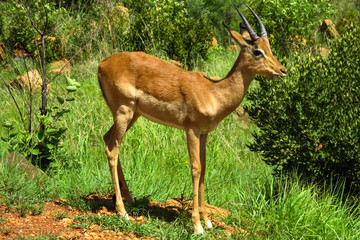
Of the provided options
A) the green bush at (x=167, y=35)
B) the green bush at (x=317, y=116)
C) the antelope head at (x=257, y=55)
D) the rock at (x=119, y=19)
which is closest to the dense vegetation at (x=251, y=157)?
the green bush at (x=317, y=116)

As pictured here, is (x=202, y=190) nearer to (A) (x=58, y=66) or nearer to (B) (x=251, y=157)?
(B) (x=251, y=157)

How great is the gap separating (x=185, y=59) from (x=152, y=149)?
388cm

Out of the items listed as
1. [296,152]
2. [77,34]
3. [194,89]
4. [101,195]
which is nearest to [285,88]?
[296,152]

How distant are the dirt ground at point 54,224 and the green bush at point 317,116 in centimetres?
145

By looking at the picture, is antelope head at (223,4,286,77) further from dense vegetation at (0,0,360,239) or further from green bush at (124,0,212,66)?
green bush at (124,0,212,66)

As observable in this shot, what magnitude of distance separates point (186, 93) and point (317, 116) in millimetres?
1938

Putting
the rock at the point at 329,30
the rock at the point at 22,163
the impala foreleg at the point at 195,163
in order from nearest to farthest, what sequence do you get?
the impala foreleg at the point at 195,163 → the rock at the point at 22,163 → the rock at the point at 329,30

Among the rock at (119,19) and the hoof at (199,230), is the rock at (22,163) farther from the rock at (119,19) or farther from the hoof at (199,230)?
the rock at (119,19)

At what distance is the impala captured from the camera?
4754 millimetres

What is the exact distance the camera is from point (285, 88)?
6.14 m

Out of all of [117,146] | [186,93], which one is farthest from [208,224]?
[186,93]

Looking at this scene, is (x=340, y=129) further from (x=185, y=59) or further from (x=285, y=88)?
(x=185, y=59)

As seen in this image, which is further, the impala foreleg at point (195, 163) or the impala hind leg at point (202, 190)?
the impala hind leg at point (202, 190)

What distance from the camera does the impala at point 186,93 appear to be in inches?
187
